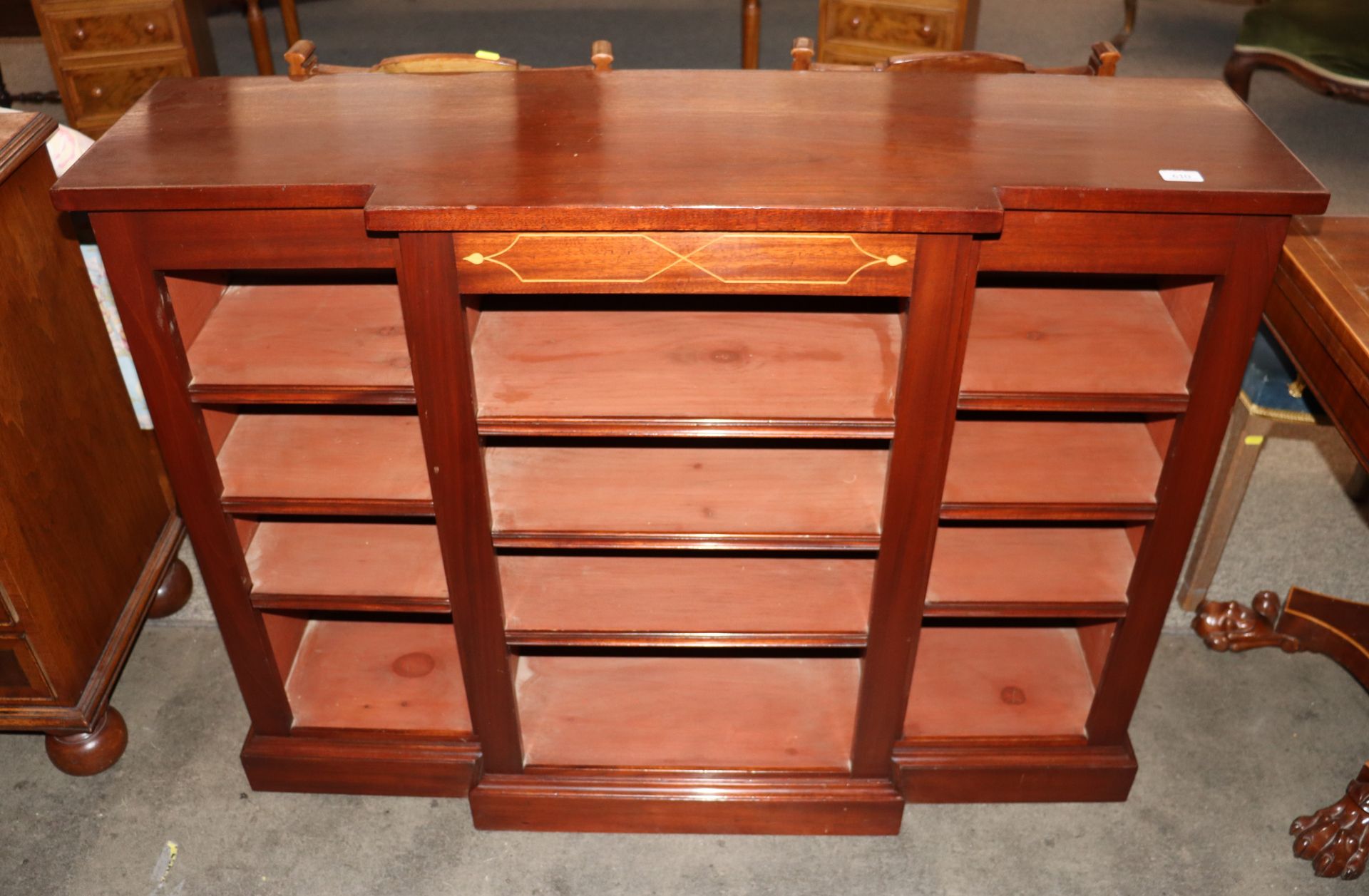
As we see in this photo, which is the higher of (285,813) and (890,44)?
(890,44)

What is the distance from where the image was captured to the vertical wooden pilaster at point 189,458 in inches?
62.6

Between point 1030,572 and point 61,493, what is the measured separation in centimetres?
171

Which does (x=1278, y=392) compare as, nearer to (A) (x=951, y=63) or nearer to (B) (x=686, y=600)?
(A) (x=951, y=63)

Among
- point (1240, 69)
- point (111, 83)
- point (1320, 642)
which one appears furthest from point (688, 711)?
point (111, 83)

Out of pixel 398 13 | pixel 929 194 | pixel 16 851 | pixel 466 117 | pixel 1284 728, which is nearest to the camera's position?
pixel 929 194

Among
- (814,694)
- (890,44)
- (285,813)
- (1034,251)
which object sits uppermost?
(1034,251)

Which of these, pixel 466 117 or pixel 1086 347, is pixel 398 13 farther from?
pixel 1086 347

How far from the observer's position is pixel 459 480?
5.79 feet

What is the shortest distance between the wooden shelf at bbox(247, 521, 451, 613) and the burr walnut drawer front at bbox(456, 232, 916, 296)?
2.22 feet

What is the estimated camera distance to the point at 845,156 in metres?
1.61

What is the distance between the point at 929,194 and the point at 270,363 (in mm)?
992

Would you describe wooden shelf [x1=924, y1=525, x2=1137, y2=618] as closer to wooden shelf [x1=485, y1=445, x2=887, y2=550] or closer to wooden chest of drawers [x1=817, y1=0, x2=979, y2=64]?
wooden shelf [x1=485, y1=445, x2=887, y2=550]

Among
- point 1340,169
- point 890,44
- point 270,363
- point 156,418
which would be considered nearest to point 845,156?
point 270,363

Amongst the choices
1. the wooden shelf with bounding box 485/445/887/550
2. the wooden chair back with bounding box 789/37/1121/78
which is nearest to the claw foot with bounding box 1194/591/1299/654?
the wooden shelf with bounding box 485/445/887/550
